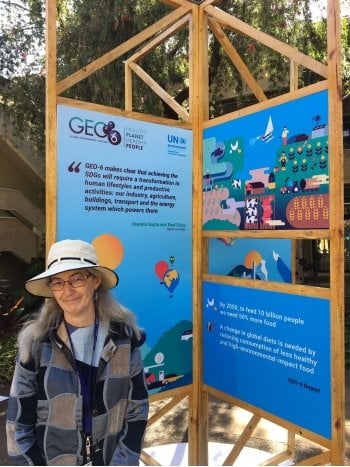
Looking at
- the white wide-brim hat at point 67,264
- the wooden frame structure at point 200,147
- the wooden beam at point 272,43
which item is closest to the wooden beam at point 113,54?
the wooden frame structure at point 200,147

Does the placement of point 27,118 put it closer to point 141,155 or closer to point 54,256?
point 141,155

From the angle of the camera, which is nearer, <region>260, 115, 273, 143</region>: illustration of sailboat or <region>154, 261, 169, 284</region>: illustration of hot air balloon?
<region>260, 115, 273, 143</region>: illustration of sailboat

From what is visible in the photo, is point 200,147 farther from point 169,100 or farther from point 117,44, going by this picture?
point 117,44

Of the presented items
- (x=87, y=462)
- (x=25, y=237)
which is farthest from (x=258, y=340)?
(x=25, y=237)

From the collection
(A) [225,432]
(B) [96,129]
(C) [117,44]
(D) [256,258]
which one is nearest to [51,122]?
(B) [96,129]

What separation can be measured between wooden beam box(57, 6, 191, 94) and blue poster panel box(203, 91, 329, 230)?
31.6 inches

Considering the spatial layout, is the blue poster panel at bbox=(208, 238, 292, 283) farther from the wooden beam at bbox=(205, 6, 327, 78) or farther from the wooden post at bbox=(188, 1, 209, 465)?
the wooden beam at bbox=(205, 6, 327, 78)

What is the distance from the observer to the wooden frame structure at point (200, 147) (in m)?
2.28

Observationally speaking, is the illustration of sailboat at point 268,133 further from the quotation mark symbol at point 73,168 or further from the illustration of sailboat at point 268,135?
the quotation mark symbol at point 73,168

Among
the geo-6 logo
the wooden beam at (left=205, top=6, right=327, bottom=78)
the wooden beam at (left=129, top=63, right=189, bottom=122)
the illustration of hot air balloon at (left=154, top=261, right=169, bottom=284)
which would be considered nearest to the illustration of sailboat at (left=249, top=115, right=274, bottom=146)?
the wooden beam at (left=205, top=6, right=327, bottom=78)

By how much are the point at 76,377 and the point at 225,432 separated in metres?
2.96

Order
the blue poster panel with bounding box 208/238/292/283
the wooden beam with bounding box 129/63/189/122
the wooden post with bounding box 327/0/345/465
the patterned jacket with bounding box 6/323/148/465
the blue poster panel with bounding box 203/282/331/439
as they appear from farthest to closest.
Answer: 1. the wooden beam with bounding box 129/63/189/122
2. the blue poster panel with bounding box 208/238/292/283
3. the blue poster panel with bounding box 203/282/331/439
4. the wooden post with bounding box 327/0/345/465
5. the patterned jacket with bounding box 6/323/148/465

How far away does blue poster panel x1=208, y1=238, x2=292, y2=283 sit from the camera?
2.95m

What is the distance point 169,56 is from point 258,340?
7.02m
